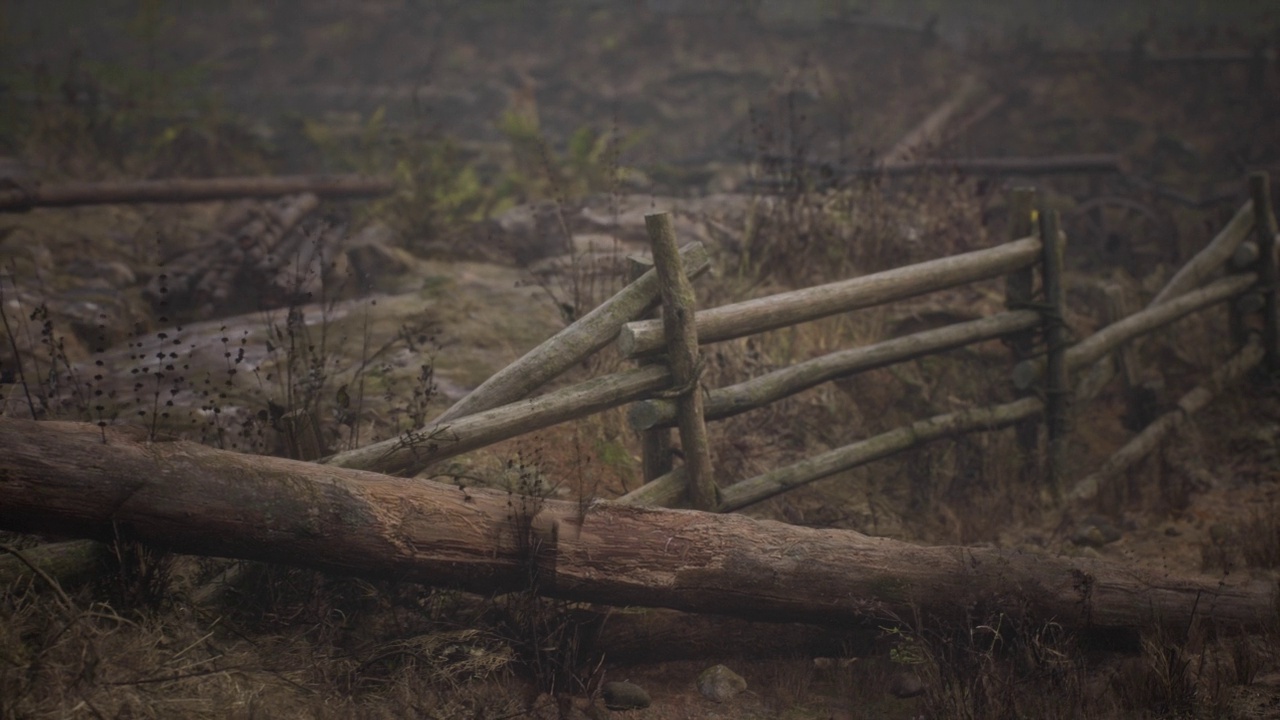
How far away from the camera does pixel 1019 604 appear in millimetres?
3617

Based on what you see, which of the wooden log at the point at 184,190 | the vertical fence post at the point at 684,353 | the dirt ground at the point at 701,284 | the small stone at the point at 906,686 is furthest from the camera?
the wooden log at the point at 184,190

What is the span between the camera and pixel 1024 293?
5.84 metres

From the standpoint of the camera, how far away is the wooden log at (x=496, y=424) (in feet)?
12.1

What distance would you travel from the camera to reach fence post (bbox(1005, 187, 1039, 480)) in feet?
19.0

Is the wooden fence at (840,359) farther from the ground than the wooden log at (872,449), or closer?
farther from the ground

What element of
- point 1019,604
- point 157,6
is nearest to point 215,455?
point 1019,604

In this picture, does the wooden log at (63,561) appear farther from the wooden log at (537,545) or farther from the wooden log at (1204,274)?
the wooden log at (1204,274)

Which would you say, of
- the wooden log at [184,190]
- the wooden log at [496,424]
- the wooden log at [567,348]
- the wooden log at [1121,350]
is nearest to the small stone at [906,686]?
the wooden log at [496,424]

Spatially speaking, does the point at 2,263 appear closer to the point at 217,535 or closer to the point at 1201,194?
the point at 217,535

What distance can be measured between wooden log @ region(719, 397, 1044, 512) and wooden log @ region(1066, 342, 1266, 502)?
60 centimetres

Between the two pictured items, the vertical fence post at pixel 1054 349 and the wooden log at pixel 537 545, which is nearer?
the wooden log at pixel 537 545

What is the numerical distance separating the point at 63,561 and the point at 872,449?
Result: 390cm

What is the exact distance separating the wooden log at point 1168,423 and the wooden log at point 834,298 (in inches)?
59.0

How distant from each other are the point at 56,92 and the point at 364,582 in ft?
33.9
